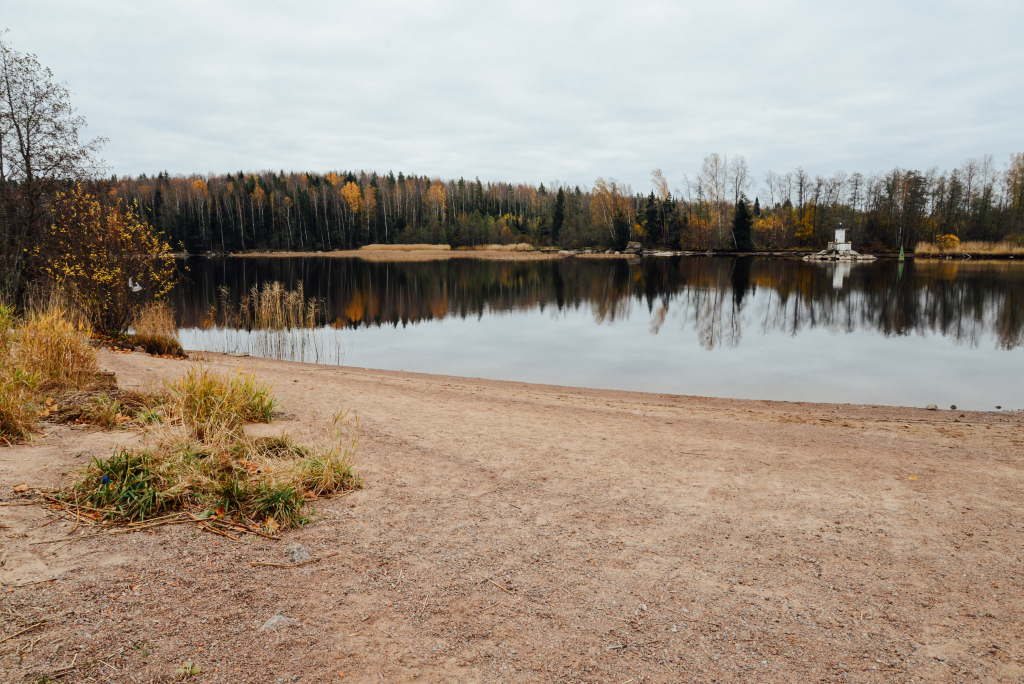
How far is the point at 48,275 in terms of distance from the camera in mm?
14047

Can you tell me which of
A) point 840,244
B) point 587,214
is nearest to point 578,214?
point 587,214

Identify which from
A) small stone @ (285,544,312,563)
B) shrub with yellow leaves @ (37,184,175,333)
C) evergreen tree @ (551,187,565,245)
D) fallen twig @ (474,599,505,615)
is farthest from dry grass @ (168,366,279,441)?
evergreen tree @ (551,187,565,245)

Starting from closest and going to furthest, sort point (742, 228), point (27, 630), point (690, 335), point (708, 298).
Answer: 1. point (27, 630)
2. point (690, 335)
3. point (708, 298)
4. point (742, 228)

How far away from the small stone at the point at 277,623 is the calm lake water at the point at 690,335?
38.5ft

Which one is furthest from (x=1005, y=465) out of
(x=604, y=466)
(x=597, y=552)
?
(x=597, y=552)

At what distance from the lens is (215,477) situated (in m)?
4.74

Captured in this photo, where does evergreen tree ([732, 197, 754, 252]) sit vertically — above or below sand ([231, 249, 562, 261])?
above

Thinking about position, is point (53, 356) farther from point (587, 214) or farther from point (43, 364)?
point (587, 214)

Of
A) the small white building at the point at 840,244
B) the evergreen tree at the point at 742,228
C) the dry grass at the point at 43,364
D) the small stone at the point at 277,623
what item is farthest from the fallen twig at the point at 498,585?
the evergreen tree at the point at 742,228

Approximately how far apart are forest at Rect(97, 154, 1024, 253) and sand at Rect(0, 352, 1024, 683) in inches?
3025

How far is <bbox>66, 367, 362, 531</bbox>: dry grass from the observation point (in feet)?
14.3

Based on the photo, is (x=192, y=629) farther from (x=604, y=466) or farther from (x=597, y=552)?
(x=604, y=466)

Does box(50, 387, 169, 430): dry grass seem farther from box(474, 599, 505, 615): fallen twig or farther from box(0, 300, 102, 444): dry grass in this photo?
box(474, 599, 505, 615): fallen twig

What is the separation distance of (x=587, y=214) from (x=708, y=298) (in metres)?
61.1
